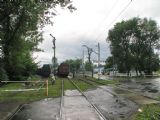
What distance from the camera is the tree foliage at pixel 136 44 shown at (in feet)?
277

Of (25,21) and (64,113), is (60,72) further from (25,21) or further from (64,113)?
(64,113)

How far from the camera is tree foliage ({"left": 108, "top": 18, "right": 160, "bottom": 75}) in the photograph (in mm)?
84500

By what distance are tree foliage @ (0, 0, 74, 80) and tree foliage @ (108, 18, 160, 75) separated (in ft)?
107

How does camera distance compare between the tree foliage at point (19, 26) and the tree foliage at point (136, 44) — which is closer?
the tree foliage at point (19, 26)

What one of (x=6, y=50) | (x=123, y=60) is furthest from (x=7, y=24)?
(x=123, y=60)

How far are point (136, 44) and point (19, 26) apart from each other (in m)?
53.0

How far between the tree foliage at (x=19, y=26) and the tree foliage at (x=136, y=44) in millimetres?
32558

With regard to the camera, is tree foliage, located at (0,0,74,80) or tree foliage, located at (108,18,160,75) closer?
tree foliage, located at (0,0,74,80)

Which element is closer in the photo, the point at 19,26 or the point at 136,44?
the point at 19,26

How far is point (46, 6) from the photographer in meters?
27.3

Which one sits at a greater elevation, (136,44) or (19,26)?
(136,44)

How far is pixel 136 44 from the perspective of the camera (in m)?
86.6

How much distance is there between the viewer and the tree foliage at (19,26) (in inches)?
973

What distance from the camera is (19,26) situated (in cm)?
3819
